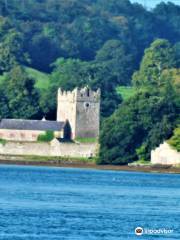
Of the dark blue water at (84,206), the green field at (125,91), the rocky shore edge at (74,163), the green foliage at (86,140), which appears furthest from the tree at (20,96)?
the dark blue water at (84,206)

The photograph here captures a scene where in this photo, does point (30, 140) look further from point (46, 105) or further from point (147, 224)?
point (147, 224)

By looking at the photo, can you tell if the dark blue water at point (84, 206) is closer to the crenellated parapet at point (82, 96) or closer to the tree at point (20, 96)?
the crenellated parapet at point (82, 96)

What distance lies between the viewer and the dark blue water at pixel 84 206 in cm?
4831

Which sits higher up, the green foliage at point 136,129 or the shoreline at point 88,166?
the green foliage at point 136,129

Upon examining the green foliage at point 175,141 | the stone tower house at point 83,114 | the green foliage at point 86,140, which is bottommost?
the green foliage at point 86,140

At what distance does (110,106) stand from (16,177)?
43.2m

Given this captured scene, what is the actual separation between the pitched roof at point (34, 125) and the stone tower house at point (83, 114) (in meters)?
0.88

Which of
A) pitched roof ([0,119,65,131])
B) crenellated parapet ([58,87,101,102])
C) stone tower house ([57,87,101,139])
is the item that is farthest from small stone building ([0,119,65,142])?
crenellated parapet ([58,87,101,102])

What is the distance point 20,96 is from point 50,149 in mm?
14239

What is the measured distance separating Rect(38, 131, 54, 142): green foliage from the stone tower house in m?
1.43

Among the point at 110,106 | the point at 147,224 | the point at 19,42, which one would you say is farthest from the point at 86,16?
the point at 147,224

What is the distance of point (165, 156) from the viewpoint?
96188 millimetres

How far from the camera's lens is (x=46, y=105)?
11488 centimetres

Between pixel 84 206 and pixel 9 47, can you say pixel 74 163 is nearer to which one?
pixel 84 206
